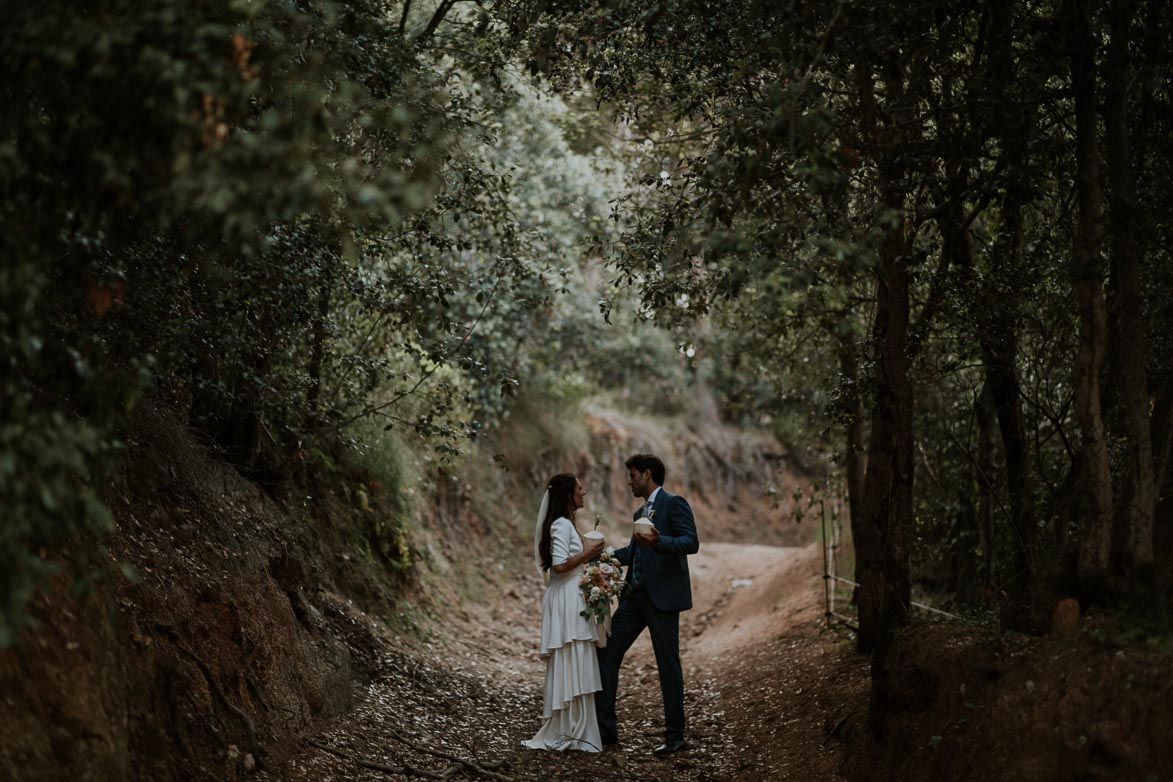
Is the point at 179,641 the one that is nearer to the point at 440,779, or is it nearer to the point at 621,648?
the point at 440,779

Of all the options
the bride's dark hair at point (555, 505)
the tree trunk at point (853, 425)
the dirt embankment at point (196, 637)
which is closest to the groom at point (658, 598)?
the bride's dark hair at point (555, 505)

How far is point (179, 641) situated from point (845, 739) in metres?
5.06

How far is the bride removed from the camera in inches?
333

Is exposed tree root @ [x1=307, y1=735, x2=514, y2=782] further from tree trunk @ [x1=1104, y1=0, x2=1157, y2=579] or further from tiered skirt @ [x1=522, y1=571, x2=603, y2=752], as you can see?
tree trunk @ [x1=1104, y1=0, x2=1157, y2=579]

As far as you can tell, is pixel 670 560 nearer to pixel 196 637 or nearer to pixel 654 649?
pixel 654 649

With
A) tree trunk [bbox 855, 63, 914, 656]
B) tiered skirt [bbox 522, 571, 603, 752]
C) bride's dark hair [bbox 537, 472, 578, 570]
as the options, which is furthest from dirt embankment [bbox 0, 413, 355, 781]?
tree trunk [bbox 855, 63, 914, 656]

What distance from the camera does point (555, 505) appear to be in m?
8.83

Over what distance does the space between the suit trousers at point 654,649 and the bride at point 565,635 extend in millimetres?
216

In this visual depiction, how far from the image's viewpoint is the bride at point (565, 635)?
8453 mm

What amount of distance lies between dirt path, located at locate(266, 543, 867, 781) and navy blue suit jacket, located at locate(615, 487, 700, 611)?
1321 millimetres

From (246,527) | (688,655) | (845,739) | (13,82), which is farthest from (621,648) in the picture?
(13,82)

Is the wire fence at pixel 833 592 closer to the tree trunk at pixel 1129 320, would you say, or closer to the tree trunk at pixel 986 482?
the tree trunk at pixel 986 482

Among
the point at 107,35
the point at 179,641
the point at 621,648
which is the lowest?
the point at 621,648

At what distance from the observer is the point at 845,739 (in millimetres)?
7875
